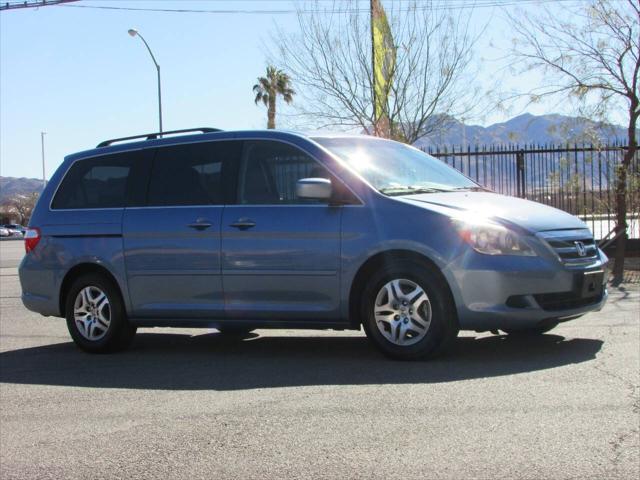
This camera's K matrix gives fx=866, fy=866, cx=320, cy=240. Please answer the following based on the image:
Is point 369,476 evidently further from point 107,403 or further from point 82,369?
point 82,369

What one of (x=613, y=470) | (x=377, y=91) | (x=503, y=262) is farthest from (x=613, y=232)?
(x=613, y=470)

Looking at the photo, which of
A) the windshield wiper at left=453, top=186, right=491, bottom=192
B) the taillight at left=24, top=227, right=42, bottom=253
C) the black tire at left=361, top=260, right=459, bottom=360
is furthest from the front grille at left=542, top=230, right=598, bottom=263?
the taillight at left=24, top=227, right=42, bottom=253

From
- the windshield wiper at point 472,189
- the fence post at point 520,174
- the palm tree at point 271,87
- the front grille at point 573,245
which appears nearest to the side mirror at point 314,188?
the windshield wiper at point 472,189

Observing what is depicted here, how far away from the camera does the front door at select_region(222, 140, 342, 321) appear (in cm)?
669

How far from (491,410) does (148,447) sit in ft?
6.37

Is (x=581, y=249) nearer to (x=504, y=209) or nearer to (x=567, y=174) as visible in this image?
(x=504, y=209)

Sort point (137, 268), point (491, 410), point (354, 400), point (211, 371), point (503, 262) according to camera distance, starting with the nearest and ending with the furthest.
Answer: point (491, 410)
point (354, 400)
point (503, 262)
point (211, 371)
point (137, 268)

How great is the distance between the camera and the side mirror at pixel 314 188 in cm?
650

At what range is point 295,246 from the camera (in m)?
6.75

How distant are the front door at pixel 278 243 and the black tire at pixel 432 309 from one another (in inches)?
12.3

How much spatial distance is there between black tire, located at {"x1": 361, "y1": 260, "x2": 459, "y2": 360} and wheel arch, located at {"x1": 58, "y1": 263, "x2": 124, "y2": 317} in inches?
98.3

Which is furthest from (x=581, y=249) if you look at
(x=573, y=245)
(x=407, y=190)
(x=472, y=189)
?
(x=407, y=190)

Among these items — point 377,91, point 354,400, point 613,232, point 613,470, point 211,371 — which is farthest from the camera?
point 377,91

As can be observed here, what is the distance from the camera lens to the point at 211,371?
6664 mm
